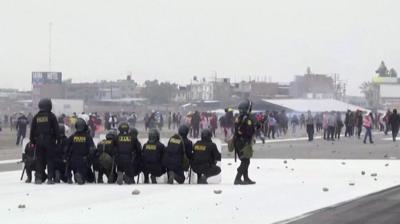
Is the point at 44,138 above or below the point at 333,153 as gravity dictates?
above

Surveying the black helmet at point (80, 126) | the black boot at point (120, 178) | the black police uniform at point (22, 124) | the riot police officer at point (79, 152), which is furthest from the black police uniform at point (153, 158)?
the black police uniform at point (22, 124)

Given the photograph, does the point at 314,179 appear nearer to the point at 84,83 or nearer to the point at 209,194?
the point at 209,194

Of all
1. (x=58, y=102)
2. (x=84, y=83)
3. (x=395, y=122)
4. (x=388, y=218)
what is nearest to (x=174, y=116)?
(x=58, y=102)

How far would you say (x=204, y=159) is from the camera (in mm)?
17688

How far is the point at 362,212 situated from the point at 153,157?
18.7 ft

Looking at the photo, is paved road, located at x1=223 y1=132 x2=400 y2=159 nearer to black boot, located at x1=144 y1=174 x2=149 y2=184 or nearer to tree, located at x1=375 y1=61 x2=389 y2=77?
black boot, located at x1=144 y1=174 x2=149 y2=184

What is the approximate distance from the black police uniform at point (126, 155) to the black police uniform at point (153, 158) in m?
0.27

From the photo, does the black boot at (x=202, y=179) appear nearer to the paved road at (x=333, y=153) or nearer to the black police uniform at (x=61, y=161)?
the black police uniform at (x=61, y=161)

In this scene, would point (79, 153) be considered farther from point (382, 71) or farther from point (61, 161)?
point (382, 71)

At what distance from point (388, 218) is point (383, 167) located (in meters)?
10.8

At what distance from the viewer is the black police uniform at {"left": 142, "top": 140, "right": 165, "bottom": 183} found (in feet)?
58.0

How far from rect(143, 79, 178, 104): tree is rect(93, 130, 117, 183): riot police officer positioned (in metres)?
150

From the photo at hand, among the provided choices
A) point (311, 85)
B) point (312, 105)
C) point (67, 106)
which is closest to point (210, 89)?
point (311, 85)

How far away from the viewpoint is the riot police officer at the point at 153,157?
1769 centimetres
